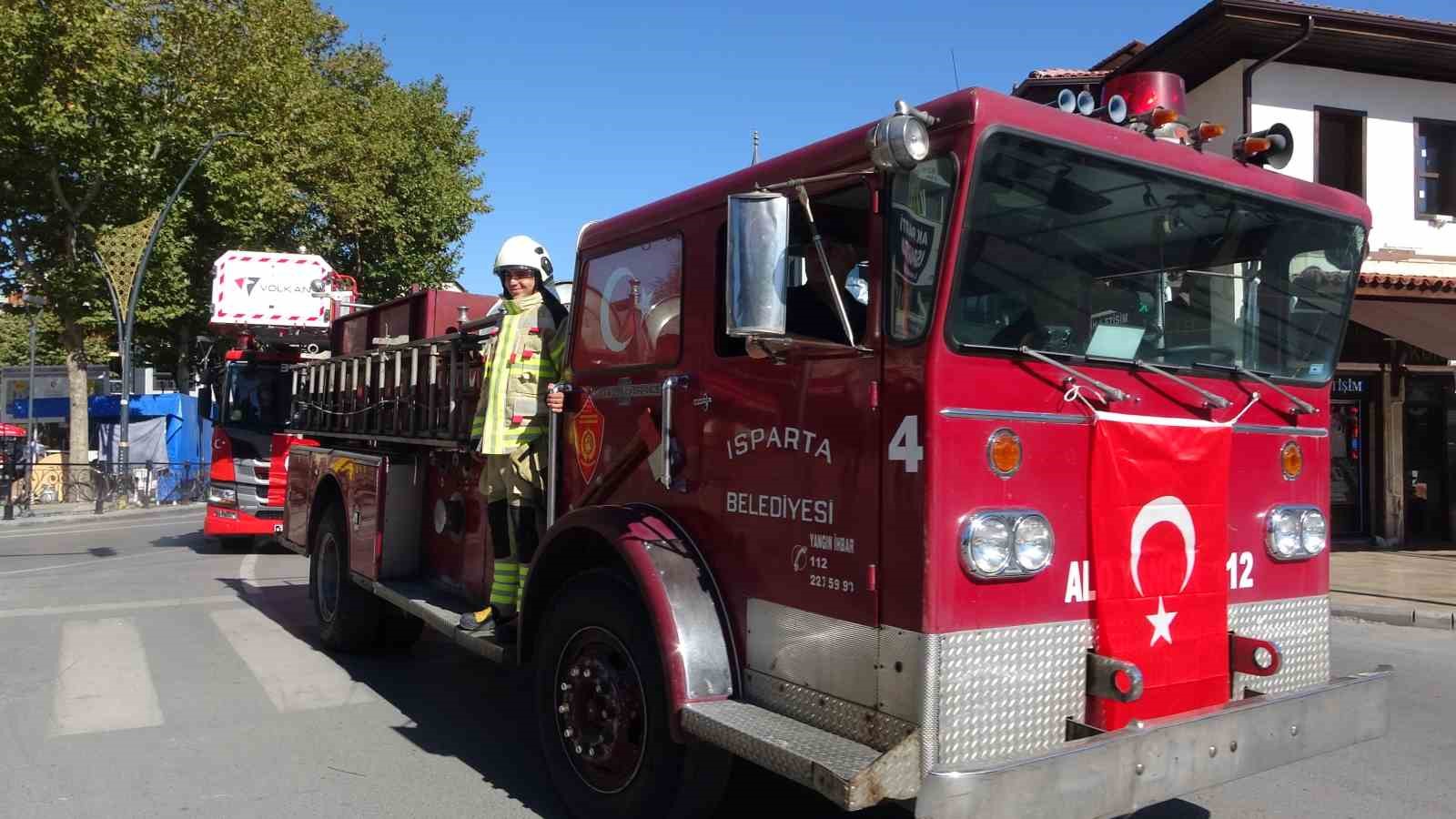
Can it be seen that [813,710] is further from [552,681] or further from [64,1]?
[64,1]

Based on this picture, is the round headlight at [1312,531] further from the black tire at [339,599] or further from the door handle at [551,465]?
the black tire at [339,599]

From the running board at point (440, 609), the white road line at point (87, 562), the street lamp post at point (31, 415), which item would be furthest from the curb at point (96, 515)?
the running board at point (440, 609)

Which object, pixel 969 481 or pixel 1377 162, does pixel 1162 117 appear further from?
pixel 1377 162

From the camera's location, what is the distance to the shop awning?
42.4 ft

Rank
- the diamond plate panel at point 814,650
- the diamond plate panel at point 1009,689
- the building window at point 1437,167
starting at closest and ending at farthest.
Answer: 1. the diamond plate panel at point 1009,689
2. the diamond plate panel at point 814,650
3. the building window at point 1437,167

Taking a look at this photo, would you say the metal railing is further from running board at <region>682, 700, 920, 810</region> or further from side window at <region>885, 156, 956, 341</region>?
side window at <region>885, 156, 956, 341</region>

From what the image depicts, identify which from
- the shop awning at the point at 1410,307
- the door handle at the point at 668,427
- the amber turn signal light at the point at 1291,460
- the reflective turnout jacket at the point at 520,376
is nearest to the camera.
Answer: the amber turn signal light at the point at 1291,460

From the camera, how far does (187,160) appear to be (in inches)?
1043

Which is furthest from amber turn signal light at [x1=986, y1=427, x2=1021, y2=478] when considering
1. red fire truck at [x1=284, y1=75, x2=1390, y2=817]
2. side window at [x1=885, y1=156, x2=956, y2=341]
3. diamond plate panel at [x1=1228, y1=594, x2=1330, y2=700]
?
diamond plate panel at [x1=1228, y1=594, x2=1330, y2=700]

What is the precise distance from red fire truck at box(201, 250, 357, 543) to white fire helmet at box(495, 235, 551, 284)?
7.50 meters

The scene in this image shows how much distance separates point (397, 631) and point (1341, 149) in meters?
14.8

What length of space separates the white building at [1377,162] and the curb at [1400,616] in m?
5.51

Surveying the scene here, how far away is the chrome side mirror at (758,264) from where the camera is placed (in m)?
3.22

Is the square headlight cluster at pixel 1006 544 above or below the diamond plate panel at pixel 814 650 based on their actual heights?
above
